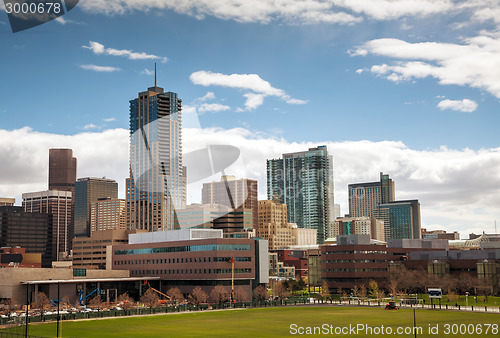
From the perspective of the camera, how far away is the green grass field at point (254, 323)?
84.3 meters

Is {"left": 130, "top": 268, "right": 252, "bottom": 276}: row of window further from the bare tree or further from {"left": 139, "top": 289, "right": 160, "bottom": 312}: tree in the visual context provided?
{"left": 139, "top": 289, "right": 160, "bottom": 312}: tree

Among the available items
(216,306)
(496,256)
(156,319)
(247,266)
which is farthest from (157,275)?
(496,256)

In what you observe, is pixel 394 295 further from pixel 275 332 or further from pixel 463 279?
pixel 275 332

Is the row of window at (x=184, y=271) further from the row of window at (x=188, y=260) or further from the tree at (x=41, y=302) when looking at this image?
the tree at (x=41, y=302)

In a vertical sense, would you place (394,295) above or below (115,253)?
below

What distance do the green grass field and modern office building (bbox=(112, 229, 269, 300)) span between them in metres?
35.1

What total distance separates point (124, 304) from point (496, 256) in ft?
357

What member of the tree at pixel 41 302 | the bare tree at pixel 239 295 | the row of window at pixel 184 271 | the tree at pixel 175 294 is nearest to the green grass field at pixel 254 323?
the tree at pixel 41 302

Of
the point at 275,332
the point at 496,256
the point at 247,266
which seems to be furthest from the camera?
the point at 496,256

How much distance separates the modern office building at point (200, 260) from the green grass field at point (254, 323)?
35.1 m

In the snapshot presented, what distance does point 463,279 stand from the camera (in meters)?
171

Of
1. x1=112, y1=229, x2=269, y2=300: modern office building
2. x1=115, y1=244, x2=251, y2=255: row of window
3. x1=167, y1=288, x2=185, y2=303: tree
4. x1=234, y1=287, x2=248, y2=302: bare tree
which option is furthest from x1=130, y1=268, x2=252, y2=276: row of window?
x1=167, y1=288, x2=185, y2=303: tree

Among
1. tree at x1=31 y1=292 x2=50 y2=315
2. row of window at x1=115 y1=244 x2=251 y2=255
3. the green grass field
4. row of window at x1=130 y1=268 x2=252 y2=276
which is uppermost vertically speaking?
row of window at x1=115 y1=244 x2=251 y2=255

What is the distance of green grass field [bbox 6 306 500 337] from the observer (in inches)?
3319
